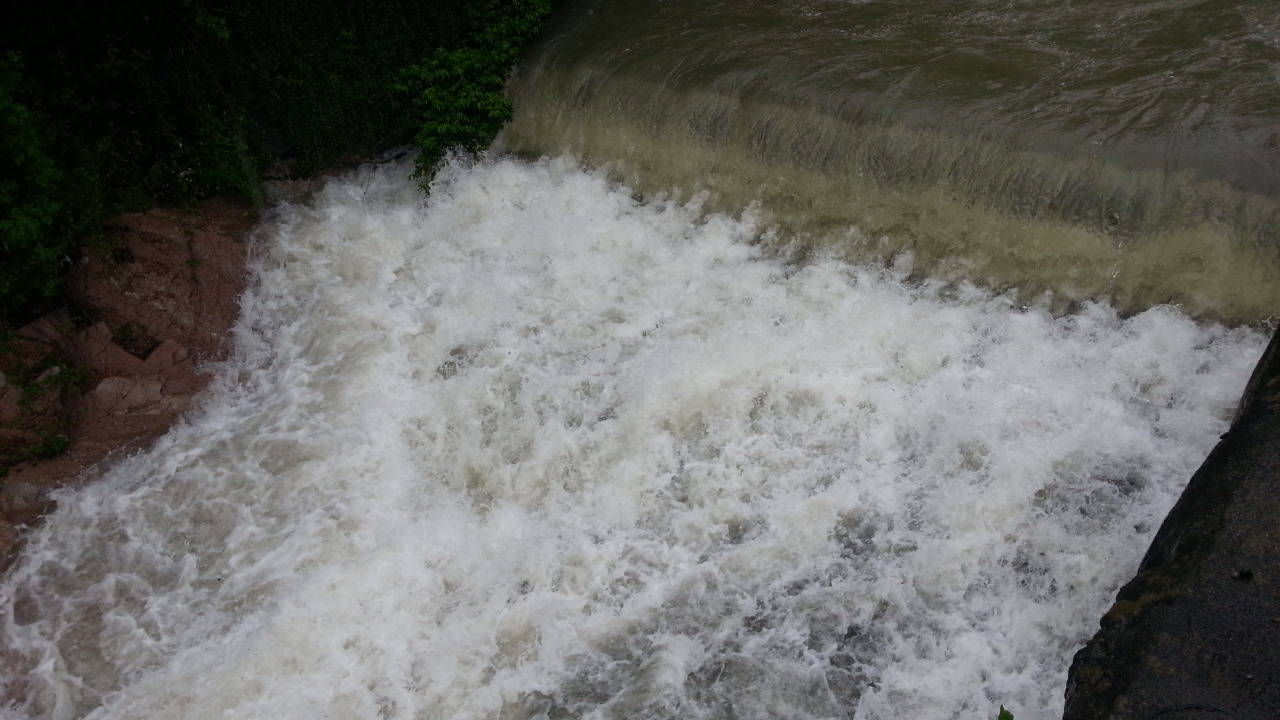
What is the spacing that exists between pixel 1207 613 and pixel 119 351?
8.10 metres

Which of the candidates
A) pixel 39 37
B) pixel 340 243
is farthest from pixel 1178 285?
pixel 39 37

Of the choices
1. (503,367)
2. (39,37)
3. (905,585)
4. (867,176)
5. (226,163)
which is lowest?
(905,585)

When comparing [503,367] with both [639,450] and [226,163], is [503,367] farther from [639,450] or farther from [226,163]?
[226,163]

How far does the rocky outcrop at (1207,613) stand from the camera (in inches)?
165

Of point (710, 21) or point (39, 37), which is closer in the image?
point (39, 37)

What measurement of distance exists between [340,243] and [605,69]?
10.7ft

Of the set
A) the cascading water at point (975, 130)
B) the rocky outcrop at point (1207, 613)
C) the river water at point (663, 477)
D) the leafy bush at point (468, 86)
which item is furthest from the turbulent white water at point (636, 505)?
the leafy bush at point (468, 86)

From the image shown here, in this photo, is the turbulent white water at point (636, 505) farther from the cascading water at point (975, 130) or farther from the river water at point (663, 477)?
the cascading water at point (975, 130)

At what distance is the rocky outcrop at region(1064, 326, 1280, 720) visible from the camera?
420 cm

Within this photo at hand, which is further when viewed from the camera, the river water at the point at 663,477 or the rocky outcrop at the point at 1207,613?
the river water at the point at 663,477

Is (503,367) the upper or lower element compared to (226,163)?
lower

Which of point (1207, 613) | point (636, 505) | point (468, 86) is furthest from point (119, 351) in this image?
point (1207, 613)

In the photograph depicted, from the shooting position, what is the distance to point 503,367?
25.0 ft

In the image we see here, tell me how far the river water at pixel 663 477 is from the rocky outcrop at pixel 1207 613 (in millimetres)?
744
